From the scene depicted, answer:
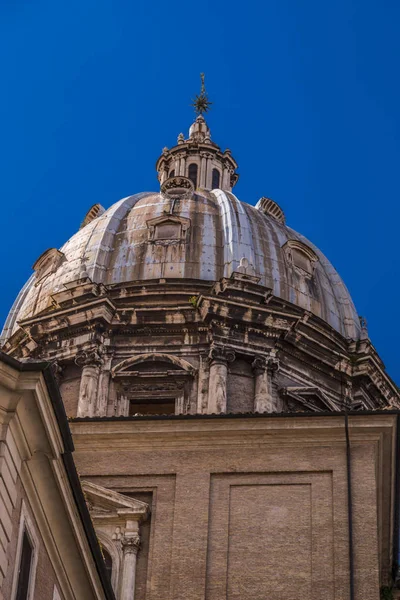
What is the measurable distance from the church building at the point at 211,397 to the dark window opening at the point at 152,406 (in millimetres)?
52

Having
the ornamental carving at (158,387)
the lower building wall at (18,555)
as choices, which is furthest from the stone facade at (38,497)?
the ornamental carving at (158,387)

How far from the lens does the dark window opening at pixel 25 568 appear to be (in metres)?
19.0

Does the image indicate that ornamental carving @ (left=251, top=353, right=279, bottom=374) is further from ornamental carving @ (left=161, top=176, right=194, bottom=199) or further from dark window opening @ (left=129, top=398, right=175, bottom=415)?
ornamental carving @ (left=161, top=176, right=194, bottom=199)

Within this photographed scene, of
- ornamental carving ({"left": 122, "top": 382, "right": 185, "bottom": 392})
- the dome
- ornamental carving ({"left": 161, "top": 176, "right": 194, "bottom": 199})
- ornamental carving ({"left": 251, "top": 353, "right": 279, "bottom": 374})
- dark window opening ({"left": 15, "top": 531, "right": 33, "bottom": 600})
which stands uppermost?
ornamental carving ({"left": 161, "top": 176, "right": 194, "bottom": 199})

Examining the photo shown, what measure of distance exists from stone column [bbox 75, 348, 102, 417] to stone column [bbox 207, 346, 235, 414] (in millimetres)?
3434

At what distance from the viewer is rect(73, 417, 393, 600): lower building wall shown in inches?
1151

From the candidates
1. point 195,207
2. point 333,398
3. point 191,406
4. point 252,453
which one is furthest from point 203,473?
point 195,207

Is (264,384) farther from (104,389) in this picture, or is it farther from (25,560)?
(25,560)

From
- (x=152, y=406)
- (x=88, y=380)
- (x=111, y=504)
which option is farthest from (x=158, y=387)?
(x=111, y=504)

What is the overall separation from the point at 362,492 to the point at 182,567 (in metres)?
4.49

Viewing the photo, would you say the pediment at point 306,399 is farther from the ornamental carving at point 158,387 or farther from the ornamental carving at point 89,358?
the ornamental carving at point 89,358

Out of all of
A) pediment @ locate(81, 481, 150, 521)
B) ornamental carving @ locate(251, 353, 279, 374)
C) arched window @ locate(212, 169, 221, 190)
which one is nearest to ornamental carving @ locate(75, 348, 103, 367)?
ornamental carving @ locate(251, 353, 279, 374)

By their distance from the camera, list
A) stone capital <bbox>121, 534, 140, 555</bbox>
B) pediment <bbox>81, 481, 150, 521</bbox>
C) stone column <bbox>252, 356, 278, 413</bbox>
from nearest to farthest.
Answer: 1. stone capital <bbox>121, 534, 140, 555</bbox>
2. pediment <bbox>81, 481, 150, 521</bbox>
3. stone column <bbox>252, 356, 278, 413</bbox>

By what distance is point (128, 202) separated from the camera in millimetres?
48750
